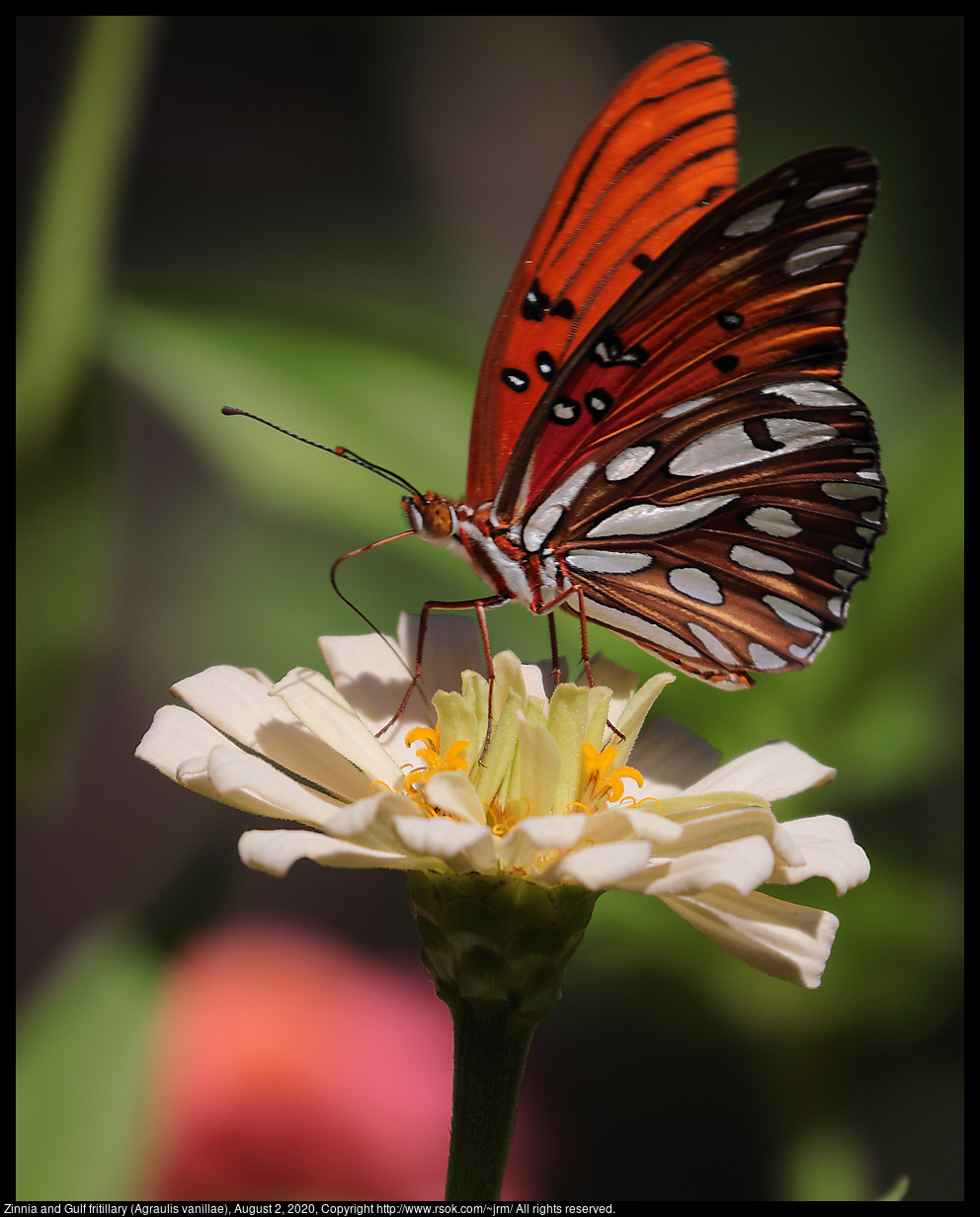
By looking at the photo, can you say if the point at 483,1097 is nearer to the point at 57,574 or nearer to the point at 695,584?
the point at 695,584

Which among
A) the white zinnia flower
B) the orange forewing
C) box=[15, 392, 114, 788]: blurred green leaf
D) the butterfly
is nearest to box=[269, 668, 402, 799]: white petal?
the white zinnia flower

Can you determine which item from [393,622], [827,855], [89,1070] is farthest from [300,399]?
[827,855]

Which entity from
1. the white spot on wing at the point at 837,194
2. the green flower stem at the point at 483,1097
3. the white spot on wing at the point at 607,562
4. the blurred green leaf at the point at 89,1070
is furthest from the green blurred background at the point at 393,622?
the white spot on wing at the point at 837,194

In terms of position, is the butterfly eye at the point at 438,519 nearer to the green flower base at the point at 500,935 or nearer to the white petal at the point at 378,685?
the white petal at the point at 378,685

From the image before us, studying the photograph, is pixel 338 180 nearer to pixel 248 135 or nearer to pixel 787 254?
pixel 248 135

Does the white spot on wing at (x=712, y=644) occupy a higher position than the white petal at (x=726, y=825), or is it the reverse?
the white spot on wing at (x=712, y=644)

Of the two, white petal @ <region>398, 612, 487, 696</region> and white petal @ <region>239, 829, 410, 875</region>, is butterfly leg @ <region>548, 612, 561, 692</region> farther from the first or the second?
white petal @ <region>239, 829, 410, 875</region>
